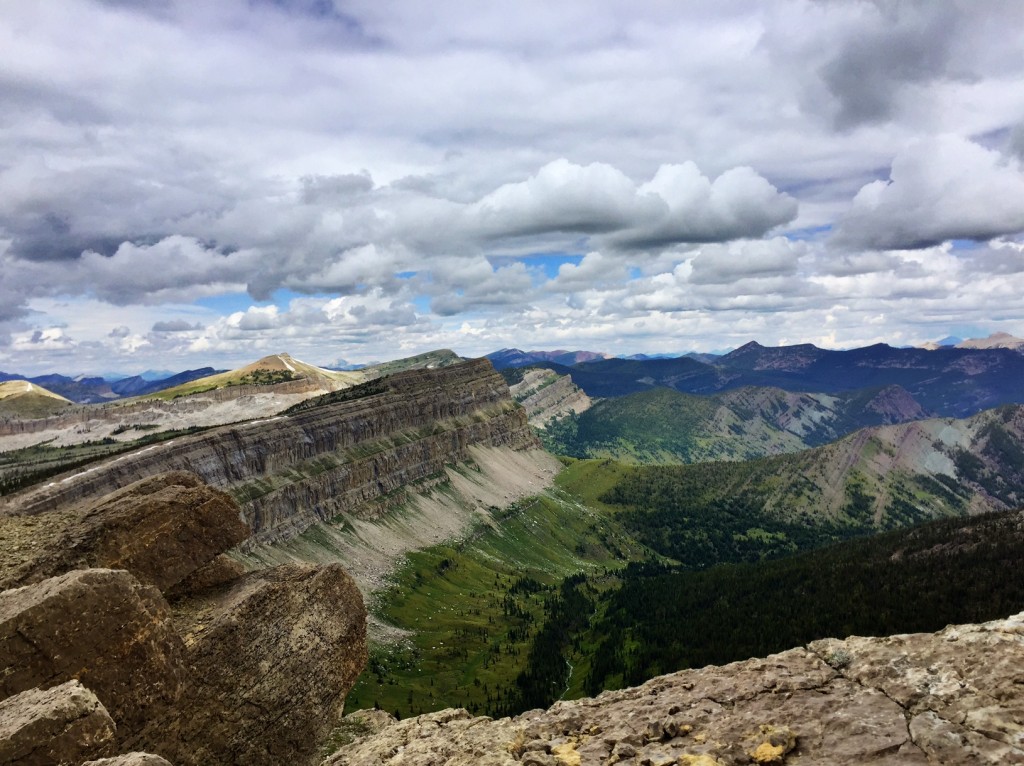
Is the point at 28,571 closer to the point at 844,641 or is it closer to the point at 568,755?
the point at 568,755

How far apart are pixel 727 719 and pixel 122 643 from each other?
32.7 m

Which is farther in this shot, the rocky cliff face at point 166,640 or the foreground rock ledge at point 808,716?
the rocky cliff face at point 166,640

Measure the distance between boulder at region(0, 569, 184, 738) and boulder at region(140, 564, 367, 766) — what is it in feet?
7.16

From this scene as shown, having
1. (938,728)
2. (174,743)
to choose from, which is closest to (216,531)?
(174,743)

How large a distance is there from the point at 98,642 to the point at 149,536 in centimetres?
1484

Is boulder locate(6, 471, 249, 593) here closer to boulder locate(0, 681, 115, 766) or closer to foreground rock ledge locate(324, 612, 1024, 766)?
boulder locate(0, 681, 115, 766)

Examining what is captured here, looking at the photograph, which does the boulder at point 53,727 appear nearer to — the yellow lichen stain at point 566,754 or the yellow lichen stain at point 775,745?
the yellow lichen stain at point 566,754

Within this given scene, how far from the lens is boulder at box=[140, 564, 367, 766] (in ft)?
125

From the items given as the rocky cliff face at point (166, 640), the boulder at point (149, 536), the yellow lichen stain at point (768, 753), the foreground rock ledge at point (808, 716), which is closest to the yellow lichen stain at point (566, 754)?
the foreground rock ledge at point (808, 716)

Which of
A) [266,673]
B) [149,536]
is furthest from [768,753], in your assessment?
[149,536]

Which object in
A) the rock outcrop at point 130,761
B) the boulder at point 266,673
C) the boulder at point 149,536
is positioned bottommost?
the boulder at point 266,673

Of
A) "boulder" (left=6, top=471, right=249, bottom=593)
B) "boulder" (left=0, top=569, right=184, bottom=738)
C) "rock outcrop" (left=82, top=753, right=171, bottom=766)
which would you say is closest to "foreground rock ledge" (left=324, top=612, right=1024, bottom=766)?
"boulder" (left=0, top=569, right=184, bottom=738)

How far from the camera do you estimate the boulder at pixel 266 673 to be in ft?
125

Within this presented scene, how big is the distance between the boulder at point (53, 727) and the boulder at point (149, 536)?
679 inches
